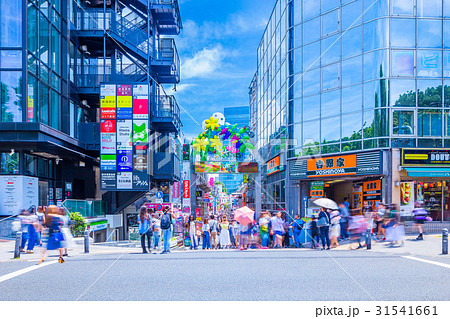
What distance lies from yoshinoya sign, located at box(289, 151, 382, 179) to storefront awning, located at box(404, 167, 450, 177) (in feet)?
5.17

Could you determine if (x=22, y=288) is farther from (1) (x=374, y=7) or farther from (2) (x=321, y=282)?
(1) (x=374, y=7)

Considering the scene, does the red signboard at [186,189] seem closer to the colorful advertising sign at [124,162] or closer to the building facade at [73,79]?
the building facade at [73,79]

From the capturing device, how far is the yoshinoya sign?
21094 millimetres

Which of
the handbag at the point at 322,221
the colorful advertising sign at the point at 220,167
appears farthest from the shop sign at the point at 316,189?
the handbag at the point at 322,221

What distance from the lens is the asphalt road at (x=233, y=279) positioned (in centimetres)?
716

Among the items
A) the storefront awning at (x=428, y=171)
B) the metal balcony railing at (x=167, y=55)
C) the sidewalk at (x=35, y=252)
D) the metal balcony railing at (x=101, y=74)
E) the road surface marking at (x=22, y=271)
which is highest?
the metal balcony railing at (x=167, y=55)

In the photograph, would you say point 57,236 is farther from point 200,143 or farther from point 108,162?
point 200,143

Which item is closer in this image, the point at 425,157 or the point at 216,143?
the point at 425,157

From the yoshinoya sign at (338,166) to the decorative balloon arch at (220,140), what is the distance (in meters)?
4.26

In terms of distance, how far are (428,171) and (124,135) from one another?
715 inches

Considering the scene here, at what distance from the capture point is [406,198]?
20.9 m

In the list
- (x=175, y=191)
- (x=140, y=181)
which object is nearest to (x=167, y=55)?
(x=140, y=181)

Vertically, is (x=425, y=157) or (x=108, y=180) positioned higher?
(x=425, y=157)

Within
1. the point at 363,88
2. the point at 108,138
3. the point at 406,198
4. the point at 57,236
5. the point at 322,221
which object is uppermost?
the point at 363,88
